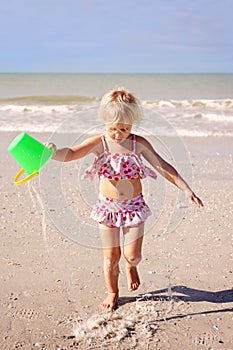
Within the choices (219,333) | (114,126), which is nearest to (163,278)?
(219,333)

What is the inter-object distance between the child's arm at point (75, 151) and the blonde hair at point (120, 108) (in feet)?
0.56

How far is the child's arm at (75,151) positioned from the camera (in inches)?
109

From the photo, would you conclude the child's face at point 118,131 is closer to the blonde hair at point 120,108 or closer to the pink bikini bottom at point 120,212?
the blonde hair at point 120,108

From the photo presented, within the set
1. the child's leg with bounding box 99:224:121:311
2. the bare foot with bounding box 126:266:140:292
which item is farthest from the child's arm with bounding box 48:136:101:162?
the bare foot with bounding box 126:266:140:292

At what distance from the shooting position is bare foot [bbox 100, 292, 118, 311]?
3.05 metres

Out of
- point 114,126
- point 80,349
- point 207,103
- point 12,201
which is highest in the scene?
point 207,103

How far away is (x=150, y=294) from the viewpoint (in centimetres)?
328

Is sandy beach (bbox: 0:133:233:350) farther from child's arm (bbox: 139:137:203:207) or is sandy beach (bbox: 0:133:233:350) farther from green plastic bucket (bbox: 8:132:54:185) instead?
child's arm (bbox: 139:137:203:207)

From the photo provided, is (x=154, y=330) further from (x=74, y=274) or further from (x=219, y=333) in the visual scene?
(x=74, y=274)

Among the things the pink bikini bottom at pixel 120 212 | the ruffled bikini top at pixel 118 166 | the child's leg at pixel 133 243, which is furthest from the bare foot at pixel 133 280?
the ruffled bikini top at pixel 118 166

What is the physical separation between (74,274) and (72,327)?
29.4 inches

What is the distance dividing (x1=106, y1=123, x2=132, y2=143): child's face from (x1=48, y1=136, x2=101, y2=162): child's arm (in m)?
0.09

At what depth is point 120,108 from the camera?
2.73 m

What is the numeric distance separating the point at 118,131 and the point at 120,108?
0.15m
